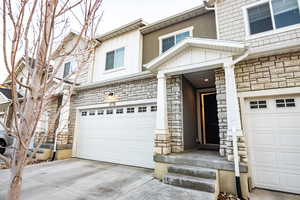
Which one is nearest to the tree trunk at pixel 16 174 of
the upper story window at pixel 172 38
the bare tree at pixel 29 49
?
the bare tree at pixel 29 49

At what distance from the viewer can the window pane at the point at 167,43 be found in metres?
6.91

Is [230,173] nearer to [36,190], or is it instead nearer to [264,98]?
[264,98]

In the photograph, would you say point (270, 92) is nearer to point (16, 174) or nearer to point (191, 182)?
point (191, 182)

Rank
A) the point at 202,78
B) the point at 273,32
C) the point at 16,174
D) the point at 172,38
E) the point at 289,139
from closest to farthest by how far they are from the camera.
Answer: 1. the point at 16,174
2. the point at 289,139
3. the point at 273,32
4. the point at 202,78
5. the point at 172,38

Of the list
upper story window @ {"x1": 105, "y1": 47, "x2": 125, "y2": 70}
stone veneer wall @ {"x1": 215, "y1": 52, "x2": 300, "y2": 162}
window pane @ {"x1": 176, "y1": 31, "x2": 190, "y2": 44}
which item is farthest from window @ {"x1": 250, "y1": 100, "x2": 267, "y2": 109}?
upper story window @ {"x1": 105, "y1": 47, "x2": 125, "y2": 70}

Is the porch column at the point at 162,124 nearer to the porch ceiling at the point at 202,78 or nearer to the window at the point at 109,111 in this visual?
the porch ceiling at the point at 202,78

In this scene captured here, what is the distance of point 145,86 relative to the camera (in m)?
6.18

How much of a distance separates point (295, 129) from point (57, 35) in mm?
5290

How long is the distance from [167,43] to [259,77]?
13.1ft

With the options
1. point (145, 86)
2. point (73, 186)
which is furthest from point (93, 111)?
point (73, 186)

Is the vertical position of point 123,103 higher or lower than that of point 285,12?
lower

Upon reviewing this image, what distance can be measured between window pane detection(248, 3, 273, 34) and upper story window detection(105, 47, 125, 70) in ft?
17.4

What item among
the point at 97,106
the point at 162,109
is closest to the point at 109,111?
the point at 97,106

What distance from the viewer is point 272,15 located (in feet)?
15.6
